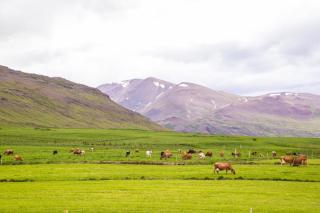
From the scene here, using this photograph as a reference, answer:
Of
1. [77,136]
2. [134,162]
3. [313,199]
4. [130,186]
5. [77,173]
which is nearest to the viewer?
[313,199]

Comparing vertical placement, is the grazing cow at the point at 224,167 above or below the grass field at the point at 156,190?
above

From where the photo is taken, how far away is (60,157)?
79688 mm

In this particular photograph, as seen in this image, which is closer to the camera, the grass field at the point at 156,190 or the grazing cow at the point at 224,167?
the grass field at the point at 156,190

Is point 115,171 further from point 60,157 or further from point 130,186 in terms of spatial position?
point 60,157

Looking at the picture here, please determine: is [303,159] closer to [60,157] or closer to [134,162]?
[134,162]

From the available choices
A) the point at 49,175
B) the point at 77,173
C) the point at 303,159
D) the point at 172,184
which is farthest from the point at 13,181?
the point at 303,159

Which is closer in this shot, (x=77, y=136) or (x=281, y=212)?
(x=281, y=212)

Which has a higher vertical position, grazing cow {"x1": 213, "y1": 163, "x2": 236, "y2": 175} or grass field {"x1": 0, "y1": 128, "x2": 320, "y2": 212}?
grazing cow {"x1": 213, "y1": 163, "x2": 236, "y2": 175}

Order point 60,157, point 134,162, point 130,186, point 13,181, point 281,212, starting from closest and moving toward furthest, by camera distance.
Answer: point 281,212 < point 130,186 < point 13,181 < point 134,162 < point 60,157

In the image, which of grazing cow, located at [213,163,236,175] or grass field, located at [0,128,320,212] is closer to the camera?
grass field, located at [0,128,320,212]

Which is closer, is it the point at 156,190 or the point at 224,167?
the point at 156,190

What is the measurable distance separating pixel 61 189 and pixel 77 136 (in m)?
124

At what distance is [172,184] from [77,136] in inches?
4792

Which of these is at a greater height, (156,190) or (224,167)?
(224,167)
